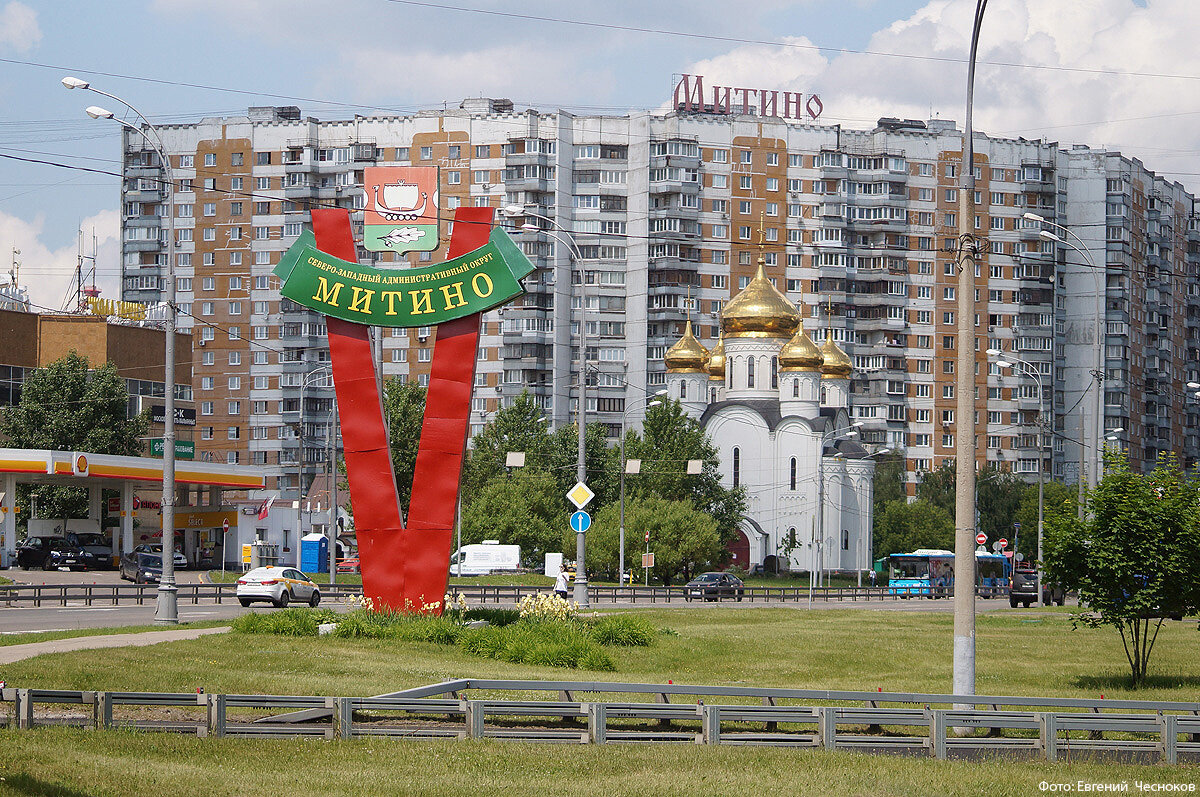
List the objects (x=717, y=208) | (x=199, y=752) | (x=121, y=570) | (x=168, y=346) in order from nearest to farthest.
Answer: (x=199, y=752)
(x=168, y=346)
(x=121, y=570)
(x=717, y=208)

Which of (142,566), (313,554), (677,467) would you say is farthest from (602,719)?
(677,467)

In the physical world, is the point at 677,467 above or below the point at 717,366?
below

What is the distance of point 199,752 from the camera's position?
44.4 feet

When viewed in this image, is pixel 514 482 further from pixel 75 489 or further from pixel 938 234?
pixel 938 234

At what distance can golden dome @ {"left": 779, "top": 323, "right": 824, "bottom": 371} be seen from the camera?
295 ft

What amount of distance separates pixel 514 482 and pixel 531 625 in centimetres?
5359

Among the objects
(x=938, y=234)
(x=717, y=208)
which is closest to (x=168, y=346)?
(x=717, y=208)

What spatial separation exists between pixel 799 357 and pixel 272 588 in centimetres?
5382

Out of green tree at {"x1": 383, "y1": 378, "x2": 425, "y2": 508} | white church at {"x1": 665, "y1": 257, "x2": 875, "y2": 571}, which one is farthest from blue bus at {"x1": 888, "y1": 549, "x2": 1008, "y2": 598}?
green tree at {"x1": 383, "y1": 378, "x2": 425, "y2": 508}

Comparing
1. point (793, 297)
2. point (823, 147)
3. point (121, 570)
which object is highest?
point (823, 147)

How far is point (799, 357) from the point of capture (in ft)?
295

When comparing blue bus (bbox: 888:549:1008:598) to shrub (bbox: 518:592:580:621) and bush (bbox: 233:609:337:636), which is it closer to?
shrub (bbox: 518:592:580:621)

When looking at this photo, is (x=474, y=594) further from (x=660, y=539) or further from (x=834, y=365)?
Result: (x=834, y=365)

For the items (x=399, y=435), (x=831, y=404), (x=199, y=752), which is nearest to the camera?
(x=199, y=752)
